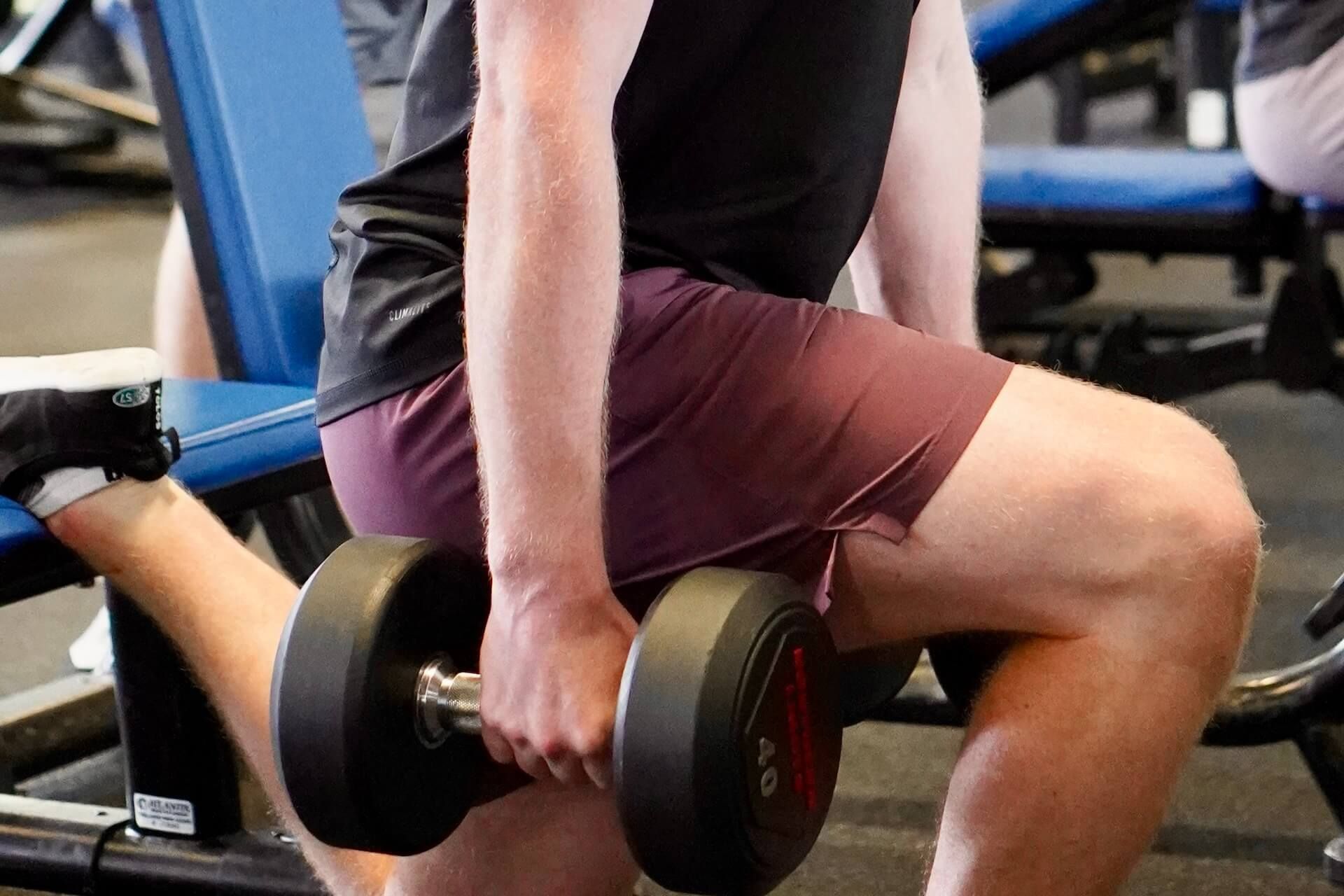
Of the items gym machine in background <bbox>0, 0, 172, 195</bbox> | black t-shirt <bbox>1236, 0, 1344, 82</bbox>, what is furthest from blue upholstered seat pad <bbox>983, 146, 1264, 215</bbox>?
gym machine in background <bbox>0, 0, 172, 195</bbox>

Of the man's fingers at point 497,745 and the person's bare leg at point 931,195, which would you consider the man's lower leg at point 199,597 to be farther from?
the person's bare leg at point 931,195

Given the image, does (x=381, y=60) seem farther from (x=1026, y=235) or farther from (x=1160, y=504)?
(x=1160, y=504)

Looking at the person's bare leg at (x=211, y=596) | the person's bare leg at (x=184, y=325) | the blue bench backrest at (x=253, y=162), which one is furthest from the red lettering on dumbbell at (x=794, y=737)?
the person's bare leg at (x=184, y=325)

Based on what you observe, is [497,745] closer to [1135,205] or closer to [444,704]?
[444,704]

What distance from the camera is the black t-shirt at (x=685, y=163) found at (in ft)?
3.04

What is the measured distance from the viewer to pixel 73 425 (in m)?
1.13

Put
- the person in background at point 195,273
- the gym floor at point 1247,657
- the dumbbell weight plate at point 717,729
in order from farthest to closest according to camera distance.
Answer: the person in background at point 195,273
the gym floor at point 1247,657
the dumbbell weight plate at point 717,729

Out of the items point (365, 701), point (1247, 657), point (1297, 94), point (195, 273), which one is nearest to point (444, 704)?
point (365, 701)

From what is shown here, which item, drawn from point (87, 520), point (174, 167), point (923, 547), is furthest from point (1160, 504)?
point (174, 167)

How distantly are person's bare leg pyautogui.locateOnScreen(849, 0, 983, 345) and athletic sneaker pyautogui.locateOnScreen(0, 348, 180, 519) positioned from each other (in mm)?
534

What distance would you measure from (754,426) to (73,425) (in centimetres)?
53

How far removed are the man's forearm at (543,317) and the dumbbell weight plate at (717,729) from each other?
0.07 m

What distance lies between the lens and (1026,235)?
2.54 meters

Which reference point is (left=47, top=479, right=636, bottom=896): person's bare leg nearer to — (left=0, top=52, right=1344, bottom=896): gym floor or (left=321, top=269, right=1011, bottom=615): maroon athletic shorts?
(left=0, top=52, right=1344, bottom=896): gym floor
